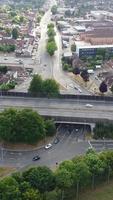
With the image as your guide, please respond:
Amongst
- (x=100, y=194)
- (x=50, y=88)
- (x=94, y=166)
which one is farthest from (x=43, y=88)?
(x=100, y=194)

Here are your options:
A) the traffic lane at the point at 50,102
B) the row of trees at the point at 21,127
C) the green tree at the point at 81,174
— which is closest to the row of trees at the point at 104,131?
the traffic lane at the point at 50,102

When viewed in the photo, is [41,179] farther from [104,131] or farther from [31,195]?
[104,131]

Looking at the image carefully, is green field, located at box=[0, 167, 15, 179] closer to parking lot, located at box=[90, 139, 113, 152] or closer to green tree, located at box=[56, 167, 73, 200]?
green tree, located at box=[56, 167, 73, 200]

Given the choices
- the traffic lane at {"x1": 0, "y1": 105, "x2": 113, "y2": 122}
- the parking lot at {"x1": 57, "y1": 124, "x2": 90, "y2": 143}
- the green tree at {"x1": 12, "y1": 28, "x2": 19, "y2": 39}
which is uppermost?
the green tree at {"x1": 12, "y1": 28, "x2": 19, "y2": 39}

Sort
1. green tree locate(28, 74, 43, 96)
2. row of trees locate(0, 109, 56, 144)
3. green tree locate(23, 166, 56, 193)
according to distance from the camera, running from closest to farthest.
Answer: green tree locate(23, 166, 56, 193) → row of trees locate(0, 109, 56, 144) → green tree locate(28, 74, 43, 96)

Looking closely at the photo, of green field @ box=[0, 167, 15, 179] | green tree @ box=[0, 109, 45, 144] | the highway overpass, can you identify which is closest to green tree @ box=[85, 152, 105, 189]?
green field @ box=[0, 167, 15, 179]

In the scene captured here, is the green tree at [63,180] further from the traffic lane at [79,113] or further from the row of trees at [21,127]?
the traffic lane at [79,113]

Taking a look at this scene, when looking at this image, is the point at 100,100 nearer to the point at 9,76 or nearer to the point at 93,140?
the point at 93,140
